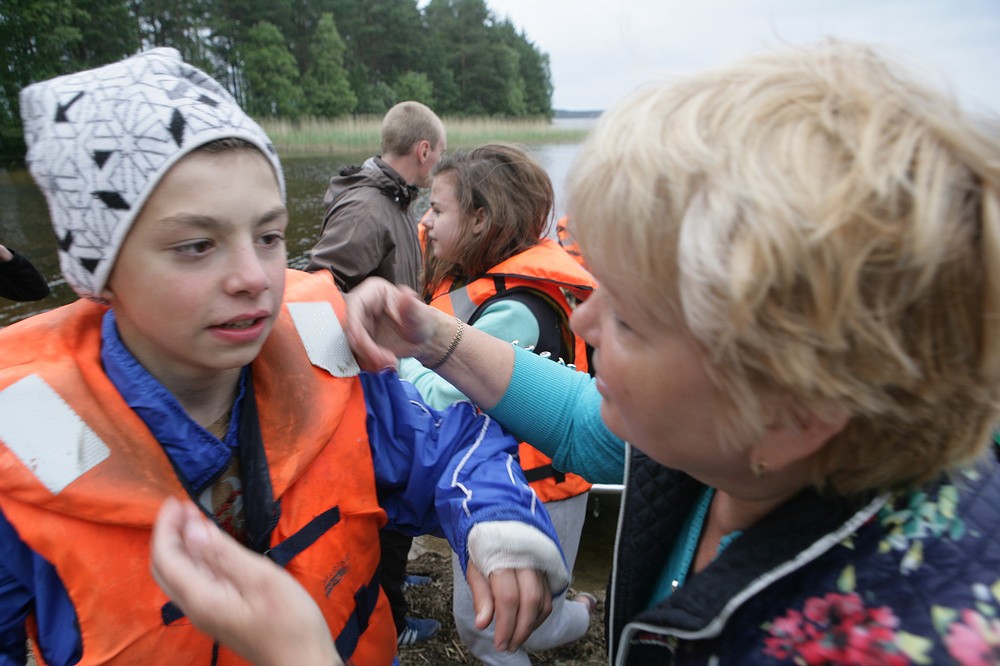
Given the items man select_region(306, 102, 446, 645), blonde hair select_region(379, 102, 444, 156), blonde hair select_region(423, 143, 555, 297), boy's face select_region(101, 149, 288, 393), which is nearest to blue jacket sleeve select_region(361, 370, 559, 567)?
boy's face select_region(101, 149, 288, 393)

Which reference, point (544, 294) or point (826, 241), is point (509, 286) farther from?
point (826, 241)

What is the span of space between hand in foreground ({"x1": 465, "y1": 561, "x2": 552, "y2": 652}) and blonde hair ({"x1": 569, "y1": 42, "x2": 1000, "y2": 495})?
0.66 meters

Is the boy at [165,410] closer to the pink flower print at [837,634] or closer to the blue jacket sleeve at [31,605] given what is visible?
the blue jacket sleeve at [31,605]

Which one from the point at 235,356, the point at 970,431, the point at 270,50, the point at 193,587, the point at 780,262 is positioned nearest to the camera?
the point at 780,262

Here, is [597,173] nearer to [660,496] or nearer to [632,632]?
[660,496]

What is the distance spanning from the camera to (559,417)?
1.75m

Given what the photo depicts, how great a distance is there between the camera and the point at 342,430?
1.68 meters

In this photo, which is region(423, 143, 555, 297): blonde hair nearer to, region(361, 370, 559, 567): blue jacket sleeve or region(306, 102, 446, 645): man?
region(306, 102, 446, 645): man

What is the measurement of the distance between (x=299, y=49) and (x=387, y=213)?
5624cm

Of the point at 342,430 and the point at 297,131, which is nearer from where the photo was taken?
the point at 342,430

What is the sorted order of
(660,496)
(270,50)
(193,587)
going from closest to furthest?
(193,587), (660,496), (270,50)

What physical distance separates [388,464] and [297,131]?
32638 mm

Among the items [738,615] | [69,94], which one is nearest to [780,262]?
[738,615]

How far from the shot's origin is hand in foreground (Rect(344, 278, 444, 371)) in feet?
5.74
